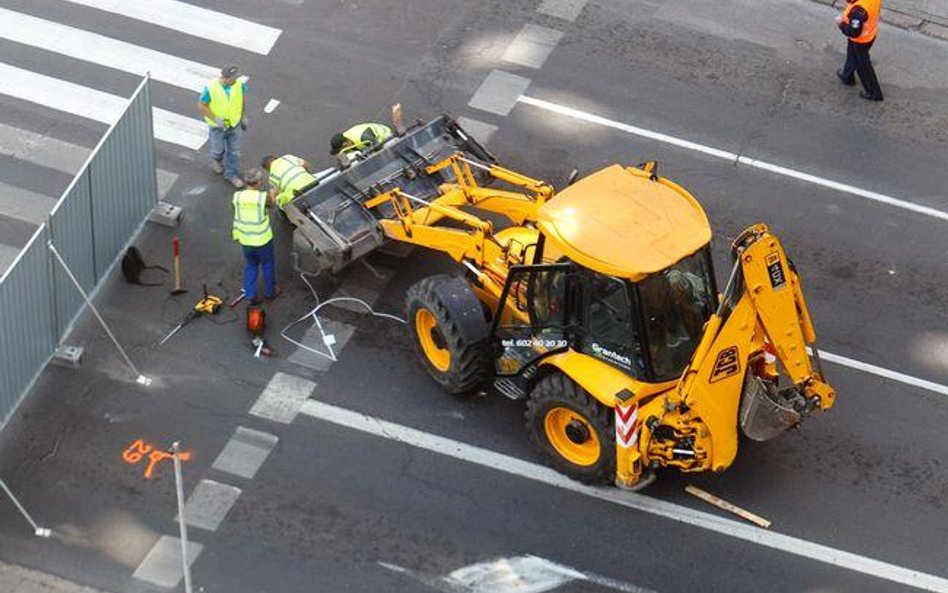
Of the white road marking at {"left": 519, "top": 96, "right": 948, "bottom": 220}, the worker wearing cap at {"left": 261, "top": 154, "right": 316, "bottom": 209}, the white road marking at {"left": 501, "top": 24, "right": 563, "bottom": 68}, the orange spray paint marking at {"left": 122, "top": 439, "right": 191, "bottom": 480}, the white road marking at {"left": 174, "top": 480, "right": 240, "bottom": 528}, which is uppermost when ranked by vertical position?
the worker wearing cap at {"left": 261, "top": 154, "right": 316, "bottom": 209}

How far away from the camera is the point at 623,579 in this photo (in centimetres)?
1231

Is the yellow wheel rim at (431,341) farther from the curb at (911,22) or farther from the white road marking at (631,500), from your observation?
the curb at (911,22)

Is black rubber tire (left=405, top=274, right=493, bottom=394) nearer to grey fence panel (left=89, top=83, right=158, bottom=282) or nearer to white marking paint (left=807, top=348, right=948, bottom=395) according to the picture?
grey fence panel (left=89, top=83, right=158, bottom=282)

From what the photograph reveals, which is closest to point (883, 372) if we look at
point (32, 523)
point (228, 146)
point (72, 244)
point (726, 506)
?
point (726, 506)

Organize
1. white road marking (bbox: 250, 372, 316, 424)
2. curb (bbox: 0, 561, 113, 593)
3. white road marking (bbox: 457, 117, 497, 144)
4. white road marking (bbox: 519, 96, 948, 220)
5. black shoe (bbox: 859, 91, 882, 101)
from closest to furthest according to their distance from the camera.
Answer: curb (bbox: 0, 561, 113, 593), white road marking (bbox: 250, 372, 316, 424), white road marking (bbox: 519, 96, 948, 220), white road marking (bbox: 457, 117, 497, 144), black shoe (bbox: 859, 91, 882, 101)

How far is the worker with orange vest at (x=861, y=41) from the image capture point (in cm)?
1778

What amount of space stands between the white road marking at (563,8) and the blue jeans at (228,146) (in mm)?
5033

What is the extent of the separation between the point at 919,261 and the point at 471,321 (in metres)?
5.58

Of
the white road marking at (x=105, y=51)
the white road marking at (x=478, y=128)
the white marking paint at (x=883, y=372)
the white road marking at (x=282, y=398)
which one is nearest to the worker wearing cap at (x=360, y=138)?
the white road marking at (x=478, y=128)

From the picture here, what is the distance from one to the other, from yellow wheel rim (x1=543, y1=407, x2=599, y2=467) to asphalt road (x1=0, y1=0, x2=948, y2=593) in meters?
0.36

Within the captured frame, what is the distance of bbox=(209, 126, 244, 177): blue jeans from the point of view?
1598 centimetres

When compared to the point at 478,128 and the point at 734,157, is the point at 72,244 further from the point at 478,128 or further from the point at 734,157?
the point at 734,157

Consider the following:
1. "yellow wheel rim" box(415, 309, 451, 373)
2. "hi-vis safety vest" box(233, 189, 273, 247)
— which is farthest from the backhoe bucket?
"hi-vis safety vest" box(233, 189, 273, 247)

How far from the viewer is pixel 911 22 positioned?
1972 cm
